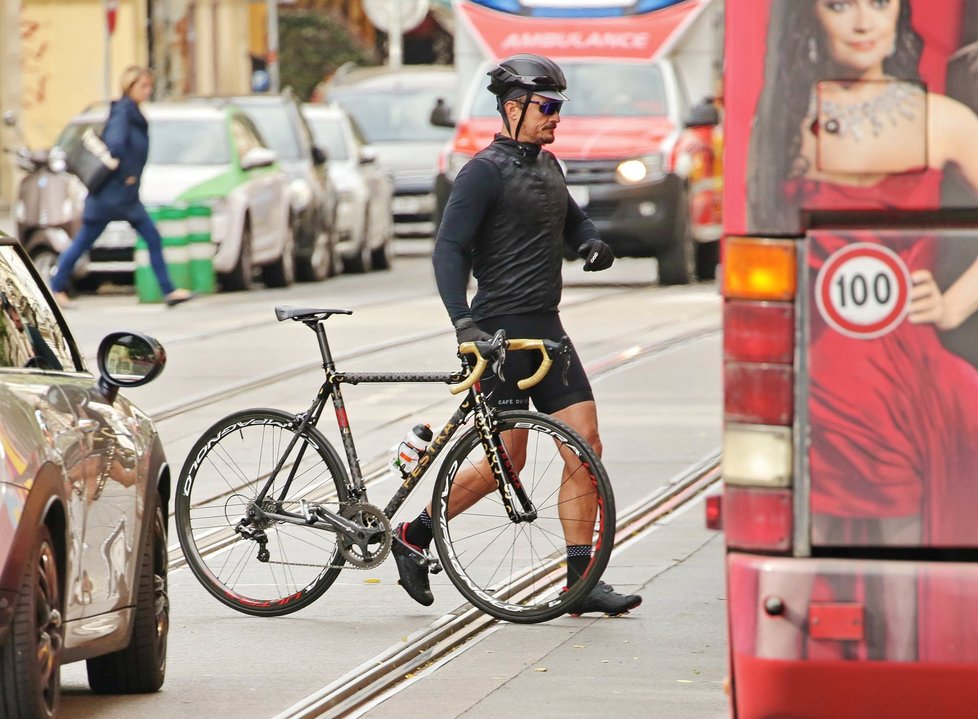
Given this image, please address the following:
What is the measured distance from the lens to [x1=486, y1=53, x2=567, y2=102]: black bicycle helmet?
788 cm

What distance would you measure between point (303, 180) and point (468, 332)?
54.4ft

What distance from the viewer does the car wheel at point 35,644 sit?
18.1ft

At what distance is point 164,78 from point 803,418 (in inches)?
1669

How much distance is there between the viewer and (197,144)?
23.1m

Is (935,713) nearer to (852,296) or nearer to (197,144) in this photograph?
(852,296)

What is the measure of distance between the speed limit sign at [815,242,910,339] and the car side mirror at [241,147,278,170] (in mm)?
17570

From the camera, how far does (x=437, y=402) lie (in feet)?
46.1

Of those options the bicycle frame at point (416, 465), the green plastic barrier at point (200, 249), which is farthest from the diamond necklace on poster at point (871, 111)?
the green plastic barrier at point (200, 249)

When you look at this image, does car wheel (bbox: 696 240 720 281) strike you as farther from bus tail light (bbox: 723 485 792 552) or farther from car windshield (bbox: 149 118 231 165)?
bus tail light (bbox: 723 485 792 552)

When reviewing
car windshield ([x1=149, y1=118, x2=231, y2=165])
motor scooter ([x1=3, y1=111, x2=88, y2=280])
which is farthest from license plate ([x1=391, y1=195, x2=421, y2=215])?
motor scooter ([x1=3, y1=111, x2=88, y2=280])

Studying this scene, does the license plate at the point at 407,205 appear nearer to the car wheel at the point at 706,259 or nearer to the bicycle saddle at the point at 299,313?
the car wheel at the point at 706,259

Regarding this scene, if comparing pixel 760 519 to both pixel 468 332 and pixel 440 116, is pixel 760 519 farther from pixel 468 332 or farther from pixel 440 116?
pixel 440 116

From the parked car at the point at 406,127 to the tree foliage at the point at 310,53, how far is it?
18.2 meters

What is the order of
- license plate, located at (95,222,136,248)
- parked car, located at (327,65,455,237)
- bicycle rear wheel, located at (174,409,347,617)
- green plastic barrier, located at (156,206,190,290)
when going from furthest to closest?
parked car, located at (327,65,455,237) < license plate, located at (95,222,136,248) < green plastic barrier, located at (156,206,190,290) < bicycle rear wheel, located at (174,409,347,617)
